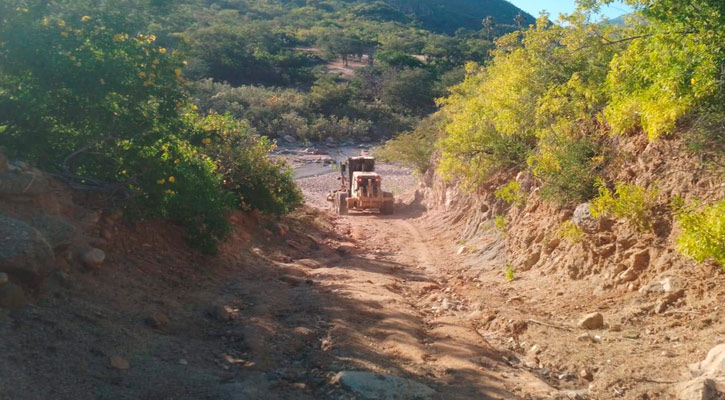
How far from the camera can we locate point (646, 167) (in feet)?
29.8

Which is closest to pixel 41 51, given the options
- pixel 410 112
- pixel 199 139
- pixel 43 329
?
pixel 199 139

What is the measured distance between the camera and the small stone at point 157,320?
21.9ft

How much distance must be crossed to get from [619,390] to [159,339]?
4.52 m

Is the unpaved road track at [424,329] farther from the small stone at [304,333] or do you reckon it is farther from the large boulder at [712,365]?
the large boulder at [712,365]

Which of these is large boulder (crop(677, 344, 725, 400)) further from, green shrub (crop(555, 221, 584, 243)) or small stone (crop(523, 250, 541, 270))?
small stone (crop(523, 250, 541, 270))

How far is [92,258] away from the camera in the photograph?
7219mm

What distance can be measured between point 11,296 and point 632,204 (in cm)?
740

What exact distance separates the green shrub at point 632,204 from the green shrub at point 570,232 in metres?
0.48

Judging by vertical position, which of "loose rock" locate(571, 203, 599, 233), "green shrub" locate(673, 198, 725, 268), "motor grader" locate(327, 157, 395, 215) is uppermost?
"green shrub" locate(673, 198, 725, 268)

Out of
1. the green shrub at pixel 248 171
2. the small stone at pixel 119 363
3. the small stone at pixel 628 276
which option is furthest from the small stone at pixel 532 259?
the small stone at pixel 119 363

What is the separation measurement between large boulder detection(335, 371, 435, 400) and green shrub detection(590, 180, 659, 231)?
4343mm

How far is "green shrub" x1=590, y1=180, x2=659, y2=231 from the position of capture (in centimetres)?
839

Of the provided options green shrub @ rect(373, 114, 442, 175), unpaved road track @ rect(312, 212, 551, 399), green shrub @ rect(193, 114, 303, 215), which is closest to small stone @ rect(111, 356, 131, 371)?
unpaved road track @ rect(312, 212, 551, 399)

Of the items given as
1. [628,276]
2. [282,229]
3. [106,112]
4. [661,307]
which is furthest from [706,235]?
[282,229]
